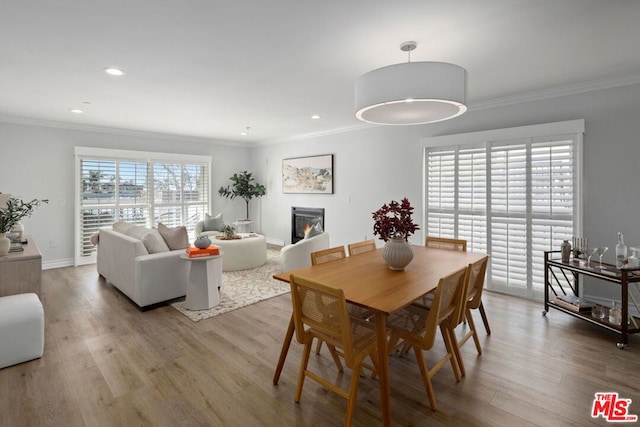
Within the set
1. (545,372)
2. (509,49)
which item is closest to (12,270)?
(545,372)

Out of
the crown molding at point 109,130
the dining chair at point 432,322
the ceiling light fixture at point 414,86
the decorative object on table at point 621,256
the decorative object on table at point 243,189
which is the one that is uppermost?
the crown molding at point 109,130

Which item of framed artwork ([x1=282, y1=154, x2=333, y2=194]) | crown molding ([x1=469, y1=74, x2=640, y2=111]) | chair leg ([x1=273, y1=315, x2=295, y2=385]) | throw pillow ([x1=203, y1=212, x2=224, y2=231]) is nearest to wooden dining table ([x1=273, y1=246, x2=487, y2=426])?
chair leg ([x1=273, y1=315, x2=295, y2=385])

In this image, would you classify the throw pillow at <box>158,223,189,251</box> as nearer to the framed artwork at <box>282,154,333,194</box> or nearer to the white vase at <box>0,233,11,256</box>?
the white vase at <box>0,233,11,256</box>

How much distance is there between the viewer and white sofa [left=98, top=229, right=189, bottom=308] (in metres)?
3.46

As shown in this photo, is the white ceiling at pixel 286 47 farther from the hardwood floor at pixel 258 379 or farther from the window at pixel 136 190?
the hardwood floor at pixel 258 379

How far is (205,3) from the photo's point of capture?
199 cm

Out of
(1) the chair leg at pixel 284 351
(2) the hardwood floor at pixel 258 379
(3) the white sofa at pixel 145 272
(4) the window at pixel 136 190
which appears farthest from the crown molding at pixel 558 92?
(4) the window at pixel 136 190

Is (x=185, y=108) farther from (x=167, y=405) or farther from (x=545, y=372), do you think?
(x=545, y=372)

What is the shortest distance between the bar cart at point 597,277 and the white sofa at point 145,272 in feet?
13.4

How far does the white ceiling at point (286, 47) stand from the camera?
6.74ft

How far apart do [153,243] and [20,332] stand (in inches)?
57.2

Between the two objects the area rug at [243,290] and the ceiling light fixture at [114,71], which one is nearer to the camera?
the ceiling light fixture at [114,71]

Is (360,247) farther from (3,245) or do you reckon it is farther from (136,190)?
(136,190)

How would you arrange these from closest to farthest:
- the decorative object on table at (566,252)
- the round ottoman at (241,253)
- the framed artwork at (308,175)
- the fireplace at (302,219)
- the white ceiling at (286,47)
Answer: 1. the white ceiling at (286,47)
2. the decorative object on table at (566,252)
3. the round ottoman at (241,253)
4. the framed artwork at (308,175)
5. the fireplace at (302,219)
